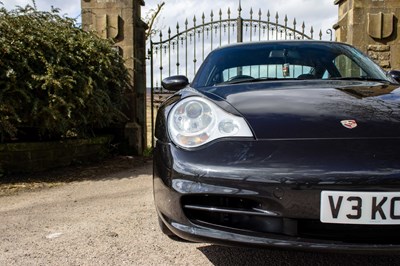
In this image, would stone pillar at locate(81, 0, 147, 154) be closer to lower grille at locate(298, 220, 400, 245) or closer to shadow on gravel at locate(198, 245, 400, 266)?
shadow on gravel at locate(198, 245, 400, 266)

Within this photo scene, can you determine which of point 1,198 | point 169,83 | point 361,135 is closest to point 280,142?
point 361,135

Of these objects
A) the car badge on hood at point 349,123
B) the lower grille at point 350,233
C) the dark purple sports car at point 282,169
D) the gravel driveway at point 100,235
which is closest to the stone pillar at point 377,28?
the gravel driveway at point 100,235

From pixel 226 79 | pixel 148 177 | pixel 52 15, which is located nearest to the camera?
pixel 226 79

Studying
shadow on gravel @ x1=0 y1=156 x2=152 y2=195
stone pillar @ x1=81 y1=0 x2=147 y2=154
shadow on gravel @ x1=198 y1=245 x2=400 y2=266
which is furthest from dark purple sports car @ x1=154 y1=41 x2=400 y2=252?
stone pillar @ x1=81 y1=0 x2=147 y2=154

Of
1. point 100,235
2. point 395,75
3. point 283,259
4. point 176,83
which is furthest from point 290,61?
point 100,235

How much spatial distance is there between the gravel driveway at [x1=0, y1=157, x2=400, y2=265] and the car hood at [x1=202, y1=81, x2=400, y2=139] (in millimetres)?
853

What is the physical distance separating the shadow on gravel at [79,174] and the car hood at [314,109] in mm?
3076

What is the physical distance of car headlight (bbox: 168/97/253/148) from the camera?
185 centimetres

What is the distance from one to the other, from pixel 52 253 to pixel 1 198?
1913mm

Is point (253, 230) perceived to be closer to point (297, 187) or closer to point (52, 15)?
point (297, 187)

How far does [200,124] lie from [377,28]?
615 centimetres

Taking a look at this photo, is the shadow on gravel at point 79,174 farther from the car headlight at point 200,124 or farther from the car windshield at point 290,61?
the car headlight at point 200,124

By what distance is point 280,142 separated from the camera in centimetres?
174

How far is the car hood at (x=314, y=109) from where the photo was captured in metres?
1.78
